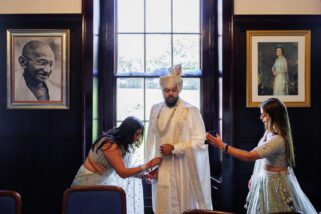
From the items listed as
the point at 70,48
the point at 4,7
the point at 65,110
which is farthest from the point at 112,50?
the point at 4,7

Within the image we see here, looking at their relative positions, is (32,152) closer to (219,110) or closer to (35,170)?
(35,170)

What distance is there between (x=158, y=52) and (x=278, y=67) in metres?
1.18

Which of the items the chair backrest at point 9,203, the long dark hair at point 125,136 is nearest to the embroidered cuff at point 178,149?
the long dark hair at point 125,136

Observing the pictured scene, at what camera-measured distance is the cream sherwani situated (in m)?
2.96

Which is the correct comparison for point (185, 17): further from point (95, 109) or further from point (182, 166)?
point (182, 166)

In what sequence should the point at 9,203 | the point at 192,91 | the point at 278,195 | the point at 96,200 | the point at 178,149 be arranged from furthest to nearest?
1. the point at 192,91
2. the point at 178,149
3. the point at 278,195
4. the point at 96,200
5. the point at 9,203

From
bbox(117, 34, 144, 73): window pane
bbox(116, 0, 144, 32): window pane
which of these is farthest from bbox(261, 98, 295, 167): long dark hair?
bbox(116, 0, 144, 32): window pane

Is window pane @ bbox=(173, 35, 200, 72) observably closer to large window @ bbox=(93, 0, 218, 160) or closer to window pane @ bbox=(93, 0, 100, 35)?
large window @ bbox=(93, 0, 218, 160)

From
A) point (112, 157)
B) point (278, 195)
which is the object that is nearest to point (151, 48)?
point (112, 157)

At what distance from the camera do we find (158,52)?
3.88 metres

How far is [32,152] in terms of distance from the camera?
3.50 meters

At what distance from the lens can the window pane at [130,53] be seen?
3.87 m

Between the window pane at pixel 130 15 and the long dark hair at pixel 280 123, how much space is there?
5.73 ft

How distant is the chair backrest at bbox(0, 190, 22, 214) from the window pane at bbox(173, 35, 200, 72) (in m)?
2.37
